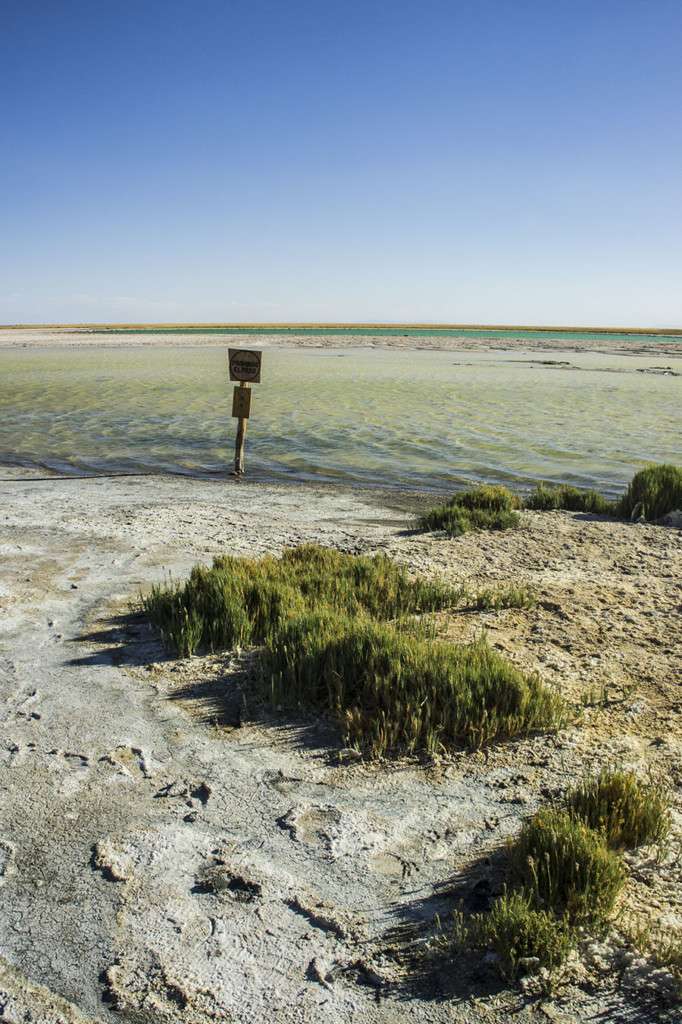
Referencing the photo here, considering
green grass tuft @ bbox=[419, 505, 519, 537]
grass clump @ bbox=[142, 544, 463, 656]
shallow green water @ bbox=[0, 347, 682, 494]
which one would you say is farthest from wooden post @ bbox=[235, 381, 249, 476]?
grass clump @ bbox=[142, 544, 463, 656]

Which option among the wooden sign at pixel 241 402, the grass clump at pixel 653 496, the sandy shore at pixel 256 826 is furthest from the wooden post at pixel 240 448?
the sandy shore at pixel 256 826

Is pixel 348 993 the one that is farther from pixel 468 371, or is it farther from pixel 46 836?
pixel 468 371

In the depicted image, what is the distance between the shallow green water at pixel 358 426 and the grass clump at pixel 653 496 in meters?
2.65

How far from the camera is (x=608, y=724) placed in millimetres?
4730

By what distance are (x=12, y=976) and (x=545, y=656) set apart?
162 inches

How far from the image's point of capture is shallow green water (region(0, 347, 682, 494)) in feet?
50.1

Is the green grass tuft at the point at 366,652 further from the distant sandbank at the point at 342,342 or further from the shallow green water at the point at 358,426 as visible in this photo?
the distant sandbank at the point at 342,342

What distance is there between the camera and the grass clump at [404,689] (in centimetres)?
448

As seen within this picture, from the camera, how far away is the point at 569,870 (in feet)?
10.0

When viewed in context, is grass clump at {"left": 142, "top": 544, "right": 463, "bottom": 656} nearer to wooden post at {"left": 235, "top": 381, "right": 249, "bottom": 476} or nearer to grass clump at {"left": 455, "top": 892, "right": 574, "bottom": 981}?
grass clump at {"left": 455, "top": 892, "right": 574, "bottom": 981}

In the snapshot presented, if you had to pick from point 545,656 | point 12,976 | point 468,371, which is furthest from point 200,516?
point 468,371

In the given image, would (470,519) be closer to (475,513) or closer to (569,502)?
(475,513)

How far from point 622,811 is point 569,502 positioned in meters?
8.12

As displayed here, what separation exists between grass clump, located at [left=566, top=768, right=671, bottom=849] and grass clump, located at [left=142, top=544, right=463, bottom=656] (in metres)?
2.65
